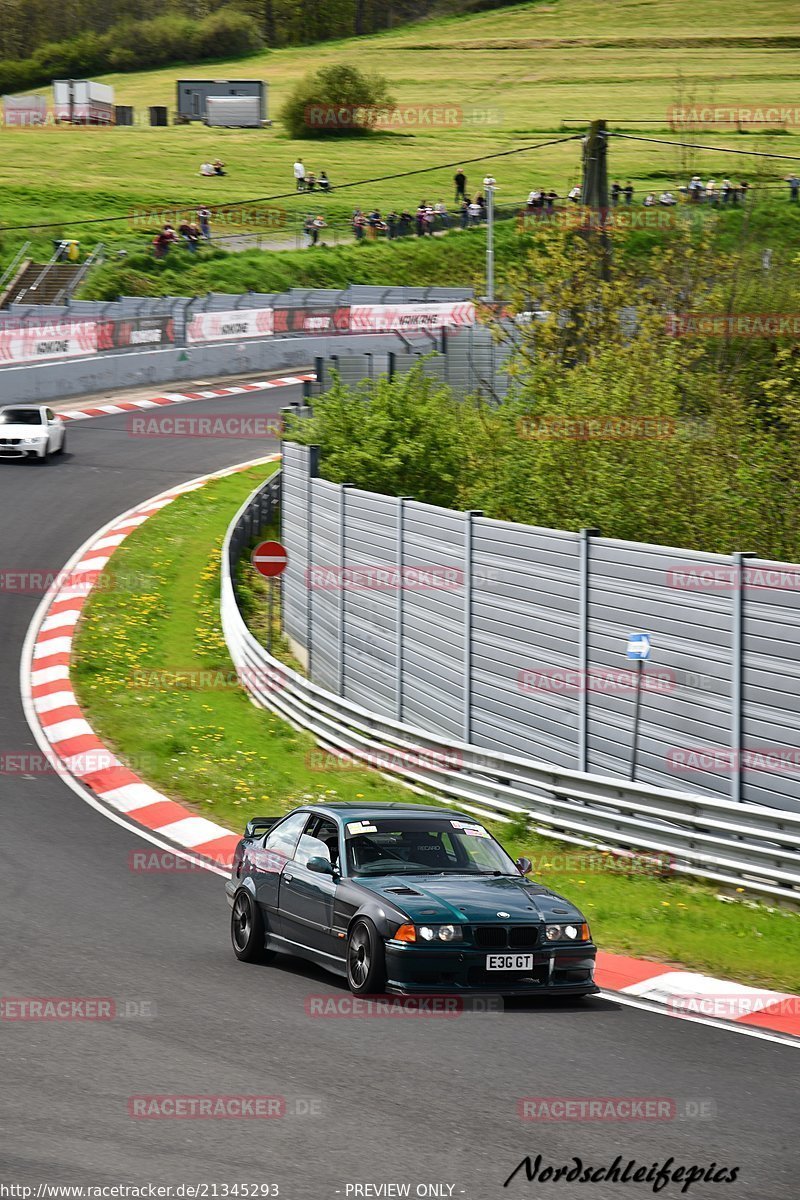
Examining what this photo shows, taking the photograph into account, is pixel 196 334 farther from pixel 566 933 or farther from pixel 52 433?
pixel 566 933

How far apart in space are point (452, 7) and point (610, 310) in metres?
171

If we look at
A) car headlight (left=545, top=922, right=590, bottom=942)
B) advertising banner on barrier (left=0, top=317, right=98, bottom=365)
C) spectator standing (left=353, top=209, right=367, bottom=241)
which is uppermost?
spectator standing (left=353, top=209, right=367, bottom=241)

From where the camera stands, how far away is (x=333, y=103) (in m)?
112

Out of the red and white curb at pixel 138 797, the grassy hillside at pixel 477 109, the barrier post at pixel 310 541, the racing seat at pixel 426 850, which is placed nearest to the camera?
the red and white curb at pixel 138 797

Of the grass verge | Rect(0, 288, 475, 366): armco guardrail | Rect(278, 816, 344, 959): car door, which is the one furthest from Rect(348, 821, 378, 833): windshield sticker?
Rect(0, 288, 475, 366): armco guardrail

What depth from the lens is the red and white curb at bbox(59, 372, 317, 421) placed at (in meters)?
41.6

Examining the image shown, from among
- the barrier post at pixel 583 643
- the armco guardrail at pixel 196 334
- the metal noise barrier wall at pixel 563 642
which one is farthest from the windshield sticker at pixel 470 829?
the armco guardrail at pixel 196 334

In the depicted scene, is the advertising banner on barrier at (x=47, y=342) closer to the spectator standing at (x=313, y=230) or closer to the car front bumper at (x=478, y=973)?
the spectator standing at (x=313, y=230)

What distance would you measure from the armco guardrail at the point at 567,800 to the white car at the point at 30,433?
15.6 metres

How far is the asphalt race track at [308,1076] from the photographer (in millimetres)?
6656

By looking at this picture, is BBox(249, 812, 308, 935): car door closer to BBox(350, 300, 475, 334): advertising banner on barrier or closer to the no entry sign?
the no entry sign

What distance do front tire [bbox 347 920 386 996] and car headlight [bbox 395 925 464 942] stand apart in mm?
159

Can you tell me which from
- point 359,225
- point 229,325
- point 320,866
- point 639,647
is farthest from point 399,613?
point 359,225

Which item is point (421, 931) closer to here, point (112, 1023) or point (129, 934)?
point (112, 1023)
